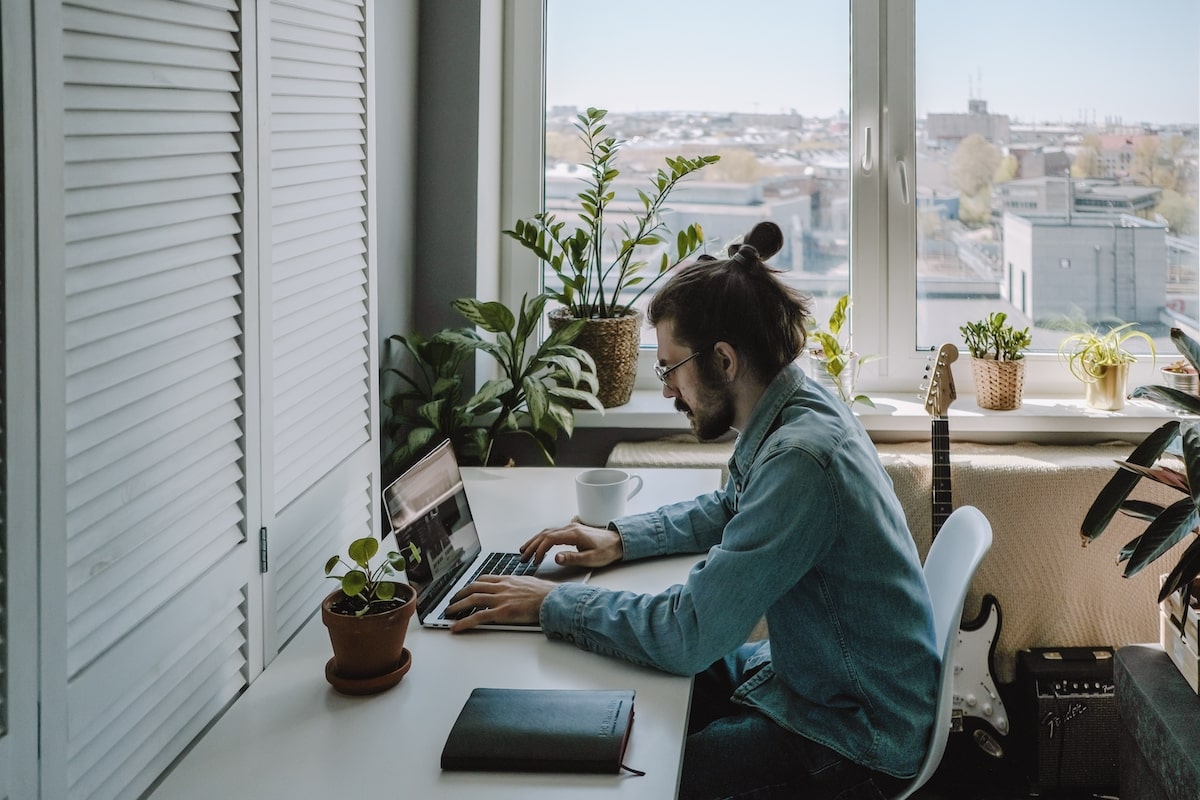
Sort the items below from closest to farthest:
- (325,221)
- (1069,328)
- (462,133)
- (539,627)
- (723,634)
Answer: (723,634) < (539,627) < (325,221) < (462,133) < (1069,328)

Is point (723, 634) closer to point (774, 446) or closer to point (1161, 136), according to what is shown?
point (774, 446)

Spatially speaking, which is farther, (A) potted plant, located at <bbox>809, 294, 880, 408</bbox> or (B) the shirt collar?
(A) potted plant, located at <bbox>809, 294, 880, 408</bbox>

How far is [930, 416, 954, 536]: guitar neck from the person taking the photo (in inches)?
98.4

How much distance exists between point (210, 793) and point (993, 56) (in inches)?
104

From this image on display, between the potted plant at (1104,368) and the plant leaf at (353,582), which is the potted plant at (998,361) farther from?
the plant leaf at (353,582)

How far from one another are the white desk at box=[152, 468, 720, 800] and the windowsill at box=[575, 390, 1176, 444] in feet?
3.80

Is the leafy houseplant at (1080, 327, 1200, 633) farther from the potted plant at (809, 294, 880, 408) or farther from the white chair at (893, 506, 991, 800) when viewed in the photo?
the potted plant at (809, 294, 880, 408)

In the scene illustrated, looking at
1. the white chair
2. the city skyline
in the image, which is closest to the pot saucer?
the white chair

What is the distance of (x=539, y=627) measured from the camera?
1.51 metres

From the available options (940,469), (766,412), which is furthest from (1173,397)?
(766,412)

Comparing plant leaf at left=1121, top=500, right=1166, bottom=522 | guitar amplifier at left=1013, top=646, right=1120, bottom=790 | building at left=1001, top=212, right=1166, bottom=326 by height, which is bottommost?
guitar amplifier at left=1013, top=646, right=1120, bottom=790

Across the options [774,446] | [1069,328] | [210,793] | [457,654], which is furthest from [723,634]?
[1069,328]

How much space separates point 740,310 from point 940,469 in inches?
46.6

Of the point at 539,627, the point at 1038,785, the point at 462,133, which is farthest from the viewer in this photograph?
the point at 462,133
